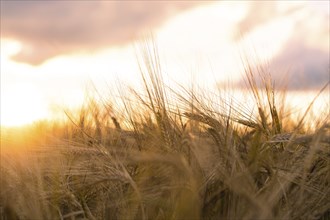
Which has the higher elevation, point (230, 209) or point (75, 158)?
point (75, 158)

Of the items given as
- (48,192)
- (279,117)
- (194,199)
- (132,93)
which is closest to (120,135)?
(132,93)

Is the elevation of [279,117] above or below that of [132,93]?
below

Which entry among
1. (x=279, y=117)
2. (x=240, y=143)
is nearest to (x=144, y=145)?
(x=240, y=143)

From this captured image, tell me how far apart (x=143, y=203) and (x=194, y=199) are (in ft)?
0.75

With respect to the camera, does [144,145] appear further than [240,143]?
Yes

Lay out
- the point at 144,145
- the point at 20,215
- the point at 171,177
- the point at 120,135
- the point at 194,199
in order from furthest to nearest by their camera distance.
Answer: the point at 120,135
the point at 144,145
the point at 20,215
the point at 171,177
the point at 194,199

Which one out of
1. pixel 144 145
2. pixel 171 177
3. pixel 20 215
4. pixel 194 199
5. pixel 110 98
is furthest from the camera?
pixel 110 98

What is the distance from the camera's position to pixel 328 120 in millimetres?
1578

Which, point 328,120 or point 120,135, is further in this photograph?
point 120,135

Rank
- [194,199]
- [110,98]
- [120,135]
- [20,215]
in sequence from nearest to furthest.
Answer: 1. [194,199]
2. [20,215]
3. [120,135]
4. [110,98]

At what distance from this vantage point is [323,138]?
1.47m

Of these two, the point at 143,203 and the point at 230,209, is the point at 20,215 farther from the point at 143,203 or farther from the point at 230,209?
the point at 230,209

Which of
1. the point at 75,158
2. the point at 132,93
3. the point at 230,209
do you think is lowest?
the point at 230,209

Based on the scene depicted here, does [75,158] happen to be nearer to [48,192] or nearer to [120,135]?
[120,135]
